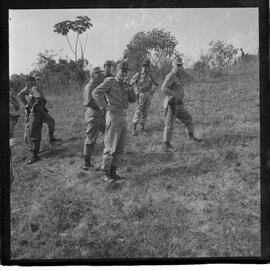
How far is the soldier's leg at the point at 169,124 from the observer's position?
6434mm

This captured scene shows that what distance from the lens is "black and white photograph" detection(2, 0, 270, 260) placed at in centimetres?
628

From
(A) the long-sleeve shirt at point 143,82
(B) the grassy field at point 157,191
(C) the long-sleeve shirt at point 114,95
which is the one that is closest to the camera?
(B) the grassy field at point 157,191

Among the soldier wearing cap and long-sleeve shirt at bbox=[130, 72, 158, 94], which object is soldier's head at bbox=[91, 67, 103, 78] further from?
long-sleeve shirt at bbox=[130, 72, 158, 94]

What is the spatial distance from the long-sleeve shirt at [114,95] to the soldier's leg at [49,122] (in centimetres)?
65

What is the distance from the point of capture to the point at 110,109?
6398 millimetres

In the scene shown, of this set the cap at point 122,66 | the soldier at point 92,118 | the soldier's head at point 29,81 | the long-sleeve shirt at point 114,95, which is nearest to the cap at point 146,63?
the cap at point 122,66

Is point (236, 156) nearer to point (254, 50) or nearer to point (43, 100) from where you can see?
point (254, 50)

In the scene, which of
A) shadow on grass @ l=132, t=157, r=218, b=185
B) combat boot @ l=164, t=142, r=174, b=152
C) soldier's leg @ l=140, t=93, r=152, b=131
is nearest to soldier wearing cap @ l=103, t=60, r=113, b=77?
soldier's leg @ l=140, t=93, r=152, b=131

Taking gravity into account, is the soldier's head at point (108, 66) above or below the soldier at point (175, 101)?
above

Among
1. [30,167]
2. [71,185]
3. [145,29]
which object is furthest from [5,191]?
[145,29]

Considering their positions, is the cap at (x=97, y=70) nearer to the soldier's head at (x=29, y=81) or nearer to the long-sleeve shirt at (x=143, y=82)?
the long-sleeve shirt at (x=143, y=82)

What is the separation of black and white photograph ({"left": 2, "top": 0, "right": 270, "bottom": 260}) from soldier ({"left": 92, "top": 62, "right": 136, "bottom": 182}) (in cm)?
1

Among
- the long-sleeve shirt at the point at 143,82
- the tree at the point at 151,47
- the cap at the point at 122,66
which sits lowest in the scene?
the long-sleeve shirt at the point at 143,82

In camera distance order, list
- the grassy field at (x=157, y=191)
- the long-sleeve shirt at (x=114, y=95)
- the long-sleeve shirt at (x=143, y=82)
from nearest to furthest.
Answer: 1. the grassy field at (x=157, y=191)
2. the long-sleeve shirt at (x=114, y=95)
3. the long-sleeve shirt at (x=143, y=82)
